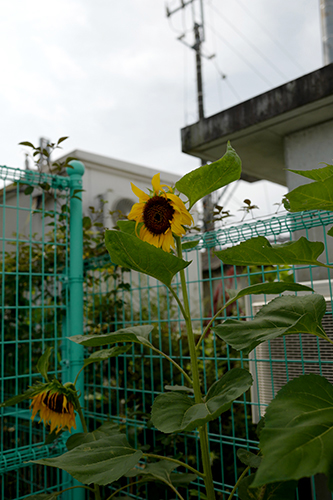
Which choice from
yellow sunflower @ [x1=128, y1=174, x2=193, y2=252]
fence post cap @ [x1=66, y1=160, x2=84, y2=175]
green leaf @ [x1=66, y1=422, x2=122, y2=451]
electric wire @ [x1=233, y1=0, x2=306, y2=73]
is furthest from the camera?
electric wire @ [x1=233, y1=0, x2=306, y2=73]

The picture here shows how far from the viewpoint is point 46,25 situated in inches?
134

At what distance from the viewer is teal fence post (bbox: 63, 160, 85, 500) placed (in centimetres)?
199

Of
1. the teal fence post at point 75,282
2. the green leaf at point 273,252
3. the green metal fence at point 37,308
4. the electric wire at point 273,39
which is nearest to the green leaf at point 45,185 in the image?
the green metal fence at point 37,308

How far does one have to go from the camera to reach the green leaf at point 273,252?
2.96 feet

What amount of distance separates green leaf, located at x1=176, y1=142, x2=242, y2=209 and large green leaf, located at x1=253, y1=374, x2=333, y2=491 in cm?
48

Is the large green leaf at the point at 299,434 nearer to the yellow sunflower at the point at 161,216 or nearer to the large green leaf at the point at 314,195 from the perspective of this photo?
the large green leaf at the point at 314,195

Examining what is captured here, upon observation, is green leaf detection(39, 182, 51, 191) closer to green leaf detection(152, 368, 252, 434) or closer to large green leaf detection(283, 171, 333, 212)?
green leaf detection(152, 368, 252, 434)

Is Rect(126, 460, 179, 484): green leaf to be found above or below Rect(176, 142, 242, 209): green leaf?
below

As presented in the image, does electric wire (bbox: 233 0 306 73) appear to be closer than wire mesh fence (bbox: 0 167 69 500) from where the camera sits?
No

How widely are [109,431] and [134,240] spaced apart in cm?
85

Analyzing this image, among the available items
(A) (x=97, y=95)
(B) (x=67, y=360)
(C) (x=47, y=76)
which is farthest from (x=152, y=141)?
(B) (x=67, y=360)

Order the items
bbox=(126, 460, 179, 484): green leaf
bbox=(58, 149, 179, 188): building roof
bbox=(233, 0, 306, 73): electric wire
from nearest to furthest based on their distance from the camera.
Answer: bbox=(126, 460, 179, 484): green leaf
bbox=(58, 149, 179, 188): building roof
bbox=(233, 0, 306, 73): electric wire

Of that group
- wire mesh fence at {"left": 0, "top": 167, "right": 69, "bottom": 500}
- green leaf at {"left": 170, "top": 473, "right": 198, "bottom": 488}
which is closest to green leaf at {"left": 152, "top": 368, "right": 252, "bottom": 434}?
green leaf at {"left": 170, "top": 473, "right": 198, "bottom": 488}

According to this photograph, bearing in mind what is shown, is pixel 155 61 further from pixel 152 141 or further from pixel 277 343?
pixel 277 343
